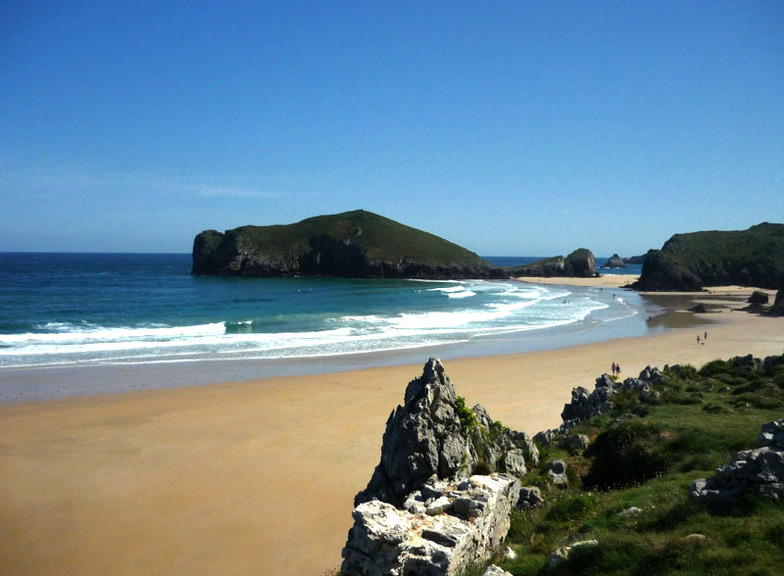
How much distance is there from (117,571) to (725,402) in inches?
631

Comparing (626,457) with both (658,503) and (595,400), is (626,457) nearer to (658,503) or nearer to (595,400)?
(658,503)

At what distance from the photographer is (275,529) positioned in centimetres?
1123

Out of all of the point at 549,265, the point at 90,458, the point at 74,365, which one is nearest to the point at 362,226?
the point at 549,265

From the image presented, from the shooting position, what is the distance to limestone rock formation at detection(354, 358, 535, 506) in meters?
8.38

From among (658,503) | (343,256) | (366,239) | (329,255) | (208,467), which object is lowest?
(208,467)

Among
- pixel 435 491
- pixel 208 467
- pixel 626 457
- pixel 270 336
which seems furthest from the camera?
pixel 270 336

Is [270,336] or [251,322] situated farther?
[251,322]

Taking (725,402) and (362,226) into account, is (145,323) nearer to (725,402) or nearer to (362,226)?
(725,402)

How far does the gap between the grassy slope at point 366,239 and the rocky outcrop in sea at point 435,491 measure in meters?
106

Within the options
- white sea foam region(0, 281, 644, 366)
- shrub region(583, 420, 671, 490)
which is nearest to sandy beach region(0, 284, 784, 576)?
shrub region(583, 420, 671, 490)

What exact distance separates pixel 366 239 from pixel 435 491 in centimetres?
11814

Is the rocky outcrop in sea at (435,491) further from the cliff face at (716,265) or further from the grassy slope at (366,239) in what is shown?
the grassy slope at (366,239)

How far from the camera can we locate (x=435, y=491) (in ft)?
23.6

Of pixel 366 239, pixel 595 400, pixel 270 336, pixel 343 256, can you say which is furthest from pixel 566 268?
pixel 595 400
